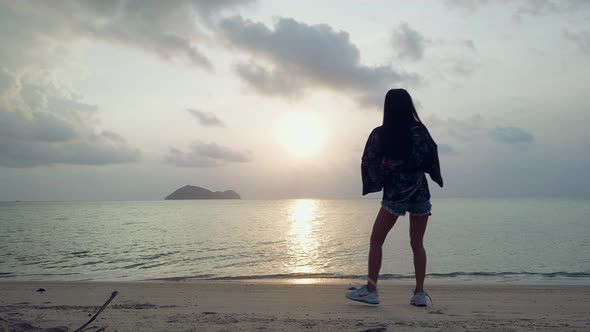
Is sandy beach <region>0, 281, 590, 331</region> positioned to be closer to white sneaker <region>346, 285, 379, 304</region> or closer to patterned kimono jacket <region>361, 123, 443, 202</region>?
white sneaker <region>346, 285, 379, 304</region>

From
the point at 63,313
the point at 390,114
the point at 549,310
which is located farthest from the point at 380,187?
the point at 63,313

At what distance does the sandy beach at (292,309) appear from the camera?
13.9 ft

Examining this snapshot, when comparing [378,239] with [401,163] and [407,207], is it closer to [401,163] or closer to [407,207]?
[407,207]

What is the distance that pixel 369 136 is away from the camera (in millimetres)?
5047

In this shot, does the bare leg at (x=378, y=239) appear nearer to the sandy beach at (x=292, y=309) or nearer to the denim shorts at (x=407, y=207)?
the denim shorts at (x=407, y=207)

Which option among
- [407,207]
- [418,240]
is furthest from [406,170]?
[418,240]

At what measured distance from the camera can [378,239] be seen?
5.05m

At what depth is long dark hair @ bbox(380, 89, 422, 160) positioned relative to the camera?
4.81 m

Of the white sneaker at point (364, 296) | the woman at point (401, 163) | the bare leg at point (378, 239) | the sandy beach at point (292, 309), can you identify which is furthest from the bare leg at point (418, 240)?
the white sneaker at point (364, 296)

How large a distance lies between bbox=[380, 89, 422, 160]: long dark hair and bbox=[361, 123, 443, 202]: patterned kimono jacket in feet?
0.24

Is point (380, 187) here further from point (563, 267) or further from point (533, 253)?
point (533, 253)

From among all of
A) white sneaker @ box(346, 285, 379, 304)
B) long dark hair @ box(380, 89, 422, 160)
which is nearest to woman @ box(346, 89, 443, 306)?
long dark hair @ box(380, 89, 422, 160)

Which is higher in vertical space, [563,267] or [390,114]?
[390,114]

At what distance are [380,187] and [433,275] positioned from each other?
7.59 m
